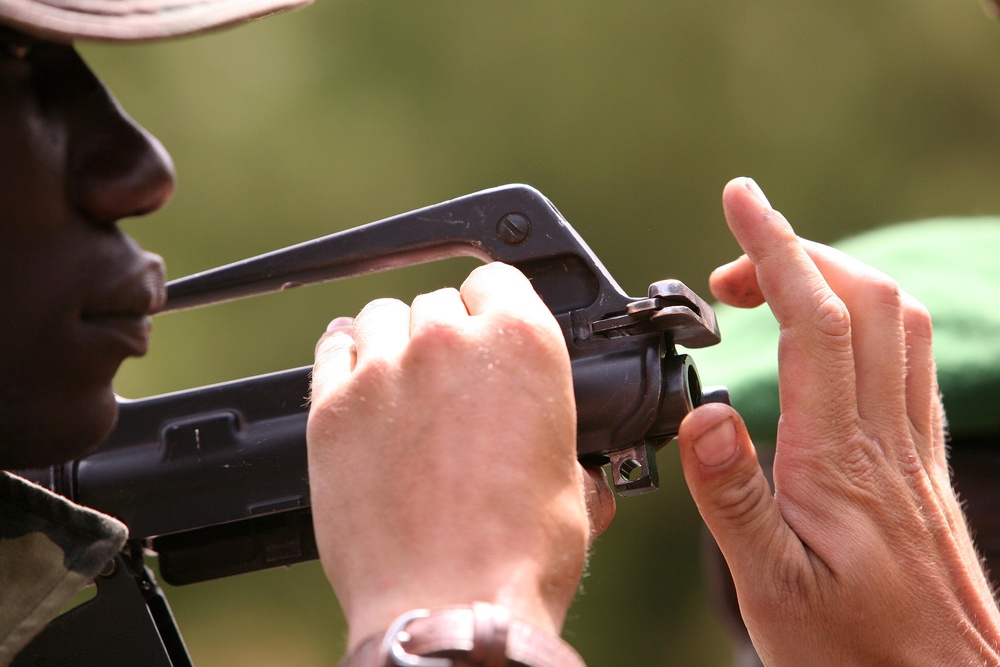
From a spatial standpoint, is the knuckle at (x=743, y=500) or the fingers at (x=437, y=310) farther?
the knuckle at (x=743, y=500)

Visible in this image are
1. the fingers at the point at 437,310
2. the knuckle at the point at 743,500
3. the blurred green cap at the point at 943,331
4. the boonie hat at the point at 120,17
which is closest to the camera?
the boonie hat at the point at 120,17

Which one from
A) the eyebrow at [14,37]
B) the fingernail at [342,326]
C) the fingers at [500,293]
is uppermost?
the eyebrow at [14,37]

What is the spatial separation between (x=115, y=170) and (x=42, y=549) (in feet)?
1.60

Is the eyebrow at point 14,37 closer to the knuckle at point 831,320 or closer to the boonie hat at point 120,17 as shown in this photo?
the boonie hat at point 120,17

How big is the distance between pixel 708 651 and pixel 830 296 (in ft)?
18.7

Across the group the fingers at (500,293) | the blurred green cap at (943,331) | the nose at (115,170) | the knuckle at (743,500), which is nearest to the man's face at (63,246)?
the nose at (115,170)

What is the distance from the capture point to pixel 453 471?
1.12 m

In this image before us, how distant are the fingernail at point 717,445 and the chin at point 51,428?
690 millimetres

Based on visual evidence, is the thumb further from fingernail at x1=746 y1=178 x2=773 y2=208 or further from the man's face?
the man's face

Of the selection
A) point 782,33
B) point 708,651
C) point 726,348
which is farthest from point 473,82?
point 726,348

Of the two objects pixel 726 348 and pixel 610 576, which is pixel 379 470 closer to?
pixel 726 348

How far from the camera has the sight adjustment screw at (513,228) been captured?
4.76 ft

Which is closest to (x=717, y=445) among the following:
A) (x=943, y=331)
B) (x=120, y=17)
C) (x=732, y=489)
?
(x=732, y=489)

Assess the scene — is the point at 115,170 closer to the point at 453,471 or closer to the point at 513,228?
the point at 453,471
